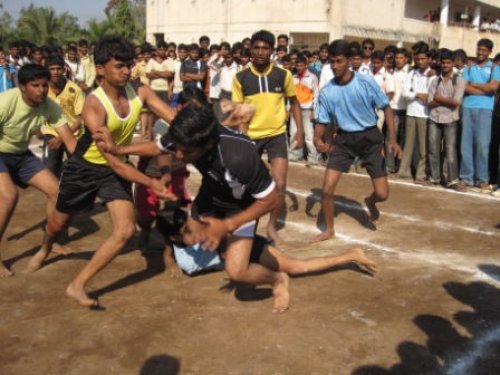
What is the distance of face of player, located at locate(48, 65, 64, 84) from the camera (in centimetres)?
671

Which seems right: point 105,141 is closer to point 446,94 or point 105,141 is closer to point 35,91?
point 35,91

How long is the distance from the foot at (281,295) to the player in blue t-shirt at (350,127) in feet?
5.62

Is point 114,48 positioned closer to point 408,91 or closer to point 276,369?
point 276,369

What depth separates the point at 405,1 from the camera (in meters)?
34.4

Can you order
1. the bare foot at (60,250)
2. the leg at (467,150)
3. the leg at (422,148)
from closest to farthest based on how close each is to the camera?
the bare foot at (60,250)
the leg at (467,150)
the leg at (422,148)

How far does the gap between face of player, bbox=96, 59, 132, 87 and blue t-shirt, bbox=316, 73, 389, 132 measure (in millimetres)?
2496

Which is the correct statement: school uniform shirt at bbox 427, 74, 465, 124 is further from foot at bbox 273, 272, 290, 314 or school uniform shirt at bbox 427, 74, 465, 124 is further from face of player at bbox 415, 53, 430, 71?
foot at bbox 273, 272, 290, 314

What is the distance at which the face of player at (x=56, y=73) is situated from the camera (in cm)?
671

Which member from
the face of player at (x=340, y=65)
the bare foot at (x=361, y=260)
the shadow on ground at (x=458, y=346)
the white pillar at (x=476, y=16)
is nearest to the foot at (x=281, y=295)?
the bare foot at (x=361, y=260)

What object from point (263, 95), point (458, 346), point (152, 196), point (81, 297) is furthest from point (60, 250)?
point (458, 346)

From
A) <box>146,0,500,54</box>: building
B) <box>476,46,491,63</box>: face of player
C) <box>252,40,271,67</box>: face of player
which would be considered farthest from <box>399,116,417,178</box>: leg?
<box>146,0,500,54</box>: building

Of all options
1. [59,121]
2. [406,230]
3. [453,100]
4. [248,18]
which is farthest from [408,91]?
[248,18]

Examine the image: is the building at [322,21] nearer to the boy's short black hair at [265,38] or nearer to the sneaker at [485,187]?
the sneaker at [485,187]

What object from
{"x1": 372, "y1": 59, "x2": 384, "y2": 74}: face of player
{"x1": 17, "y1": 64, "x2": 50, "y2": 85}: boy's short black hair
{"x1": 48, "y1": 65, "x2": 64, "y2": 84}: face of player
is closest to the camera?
{"x1": 17, "y1": 64, "x2": 50, "y2": 85}: boy's short black hair
